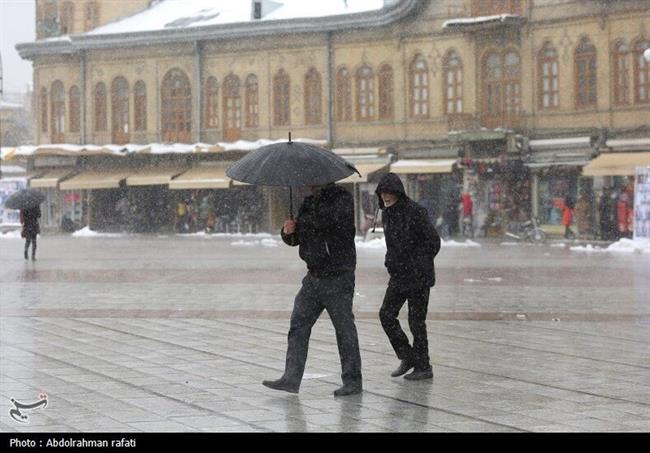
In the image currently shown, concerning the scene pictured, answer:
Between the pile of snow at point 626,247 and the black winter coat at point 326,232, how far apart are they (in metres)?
23.0

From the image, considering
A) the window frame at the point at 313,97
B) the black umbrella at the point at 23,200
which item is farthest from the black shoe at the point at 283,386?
the window frame at the point at 313,97

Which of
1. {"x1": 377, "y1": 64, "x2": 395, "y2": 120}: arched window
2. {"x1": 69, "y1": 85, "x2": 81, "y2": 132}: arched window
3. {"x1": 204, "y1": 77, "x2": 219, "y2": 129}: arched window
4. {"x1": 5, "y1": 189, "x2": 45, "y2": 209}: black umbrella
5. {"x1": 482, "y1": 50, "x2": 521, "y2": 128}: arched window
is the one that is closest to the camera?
{"x1": 5, "y1": 189, "x2": 45, "y2": 209}: black umbrella

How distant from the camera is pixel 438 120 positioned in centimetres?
4409

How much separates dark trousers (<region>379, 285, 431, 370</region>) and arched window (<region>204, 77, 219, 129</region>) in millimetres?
40200

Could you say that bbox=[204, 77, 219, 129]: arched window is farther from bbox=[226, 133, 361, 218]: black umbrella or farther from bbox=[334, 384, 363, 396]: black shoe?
bbox=[334, 384, 363, 396]: black shoe

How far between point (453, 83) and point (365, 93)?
Result: 3904mm

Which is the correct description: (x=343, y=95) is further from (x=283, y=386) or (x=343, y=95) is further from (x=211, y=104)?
(x=283, y=386)

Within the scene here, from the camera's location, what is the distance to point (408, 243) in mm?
9633

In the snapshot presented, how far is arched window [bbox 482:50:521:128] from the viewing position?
1661 inches

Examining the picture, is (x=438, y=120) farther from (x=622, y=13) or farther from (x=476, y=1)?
(x=622, y=13)

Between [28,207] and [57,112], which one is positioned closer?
[28,207]

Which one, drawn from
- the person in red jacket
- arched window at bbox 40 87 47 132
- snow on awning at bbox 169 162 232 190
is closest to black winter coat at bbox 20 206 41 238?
the person in red jacket

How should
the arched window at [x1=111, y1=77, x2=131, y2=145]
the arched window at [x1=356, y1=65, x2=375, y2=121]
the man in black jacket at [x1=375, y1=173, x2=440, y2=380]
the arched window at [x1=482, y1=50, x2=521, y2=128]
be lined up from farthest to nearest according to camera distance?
the arched window at [x1=111, y1=77, x2=131, y2=145] < the arched window at [x1=356, y1=65, x2=375, y2=121] < the arched window at [x1=482, y1=50, x2=521, y2=128] < the man in black jacket at [x1=375, y1=173, x2=440, y2=380]

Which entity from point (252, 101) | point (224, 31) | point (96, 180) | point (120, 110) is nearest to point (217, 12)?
point (224, 31)
